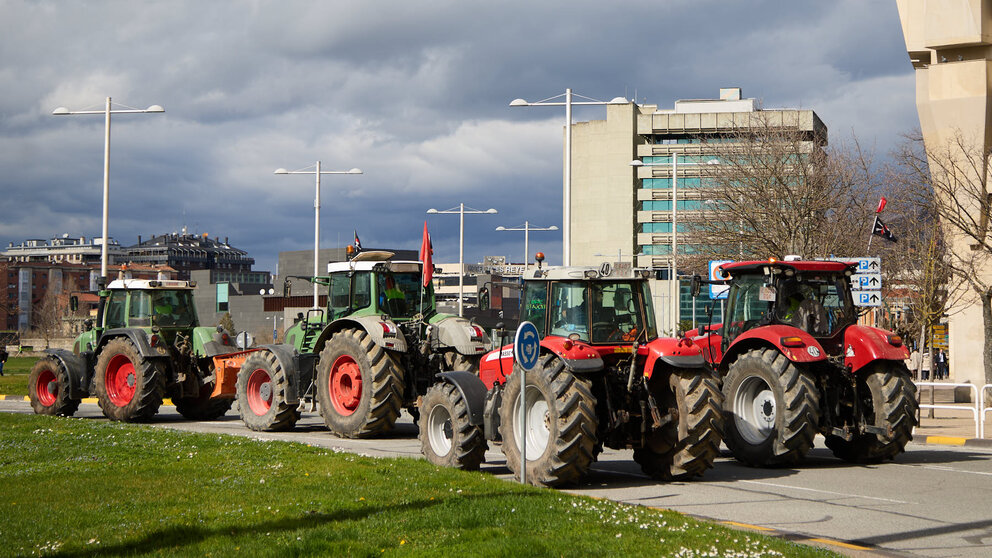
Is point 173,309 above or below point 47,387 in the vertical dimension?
above

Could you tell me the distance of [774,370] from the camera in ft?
45.9

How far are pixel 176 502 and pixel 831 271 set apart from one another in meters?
9.69

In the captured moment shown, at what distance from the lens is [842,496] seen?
11492 millimetres

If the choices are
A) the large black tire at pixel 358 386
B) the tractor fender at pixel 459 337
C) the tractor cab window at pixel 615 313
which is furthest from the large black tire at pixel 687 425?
the large black tire at pixel 358 386

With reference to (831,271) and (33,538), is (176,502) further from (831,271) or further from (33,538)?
(831,271)

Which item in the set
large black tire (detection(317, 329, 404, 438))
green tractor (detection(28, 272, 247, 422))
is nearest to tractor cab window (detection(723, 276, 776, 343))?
large black tire (detection(317, 329, 404, 438))

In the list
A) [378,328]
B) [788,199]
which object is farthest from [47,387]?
[788,199]

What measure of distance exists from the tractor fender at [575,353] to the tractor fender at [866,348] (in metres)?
4.30

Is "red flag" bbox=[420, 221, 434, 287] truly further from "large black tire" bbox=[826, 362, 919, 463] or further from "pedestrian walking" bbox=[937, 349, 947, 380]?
"pedestrian walking" bbox=[937, 349, 947, 380]

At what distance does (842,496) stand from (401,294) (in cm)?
956

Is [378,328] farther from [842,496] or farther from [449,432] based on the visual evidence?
[842,496]

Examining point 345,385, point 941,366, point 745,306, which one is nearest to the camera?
point 745,306

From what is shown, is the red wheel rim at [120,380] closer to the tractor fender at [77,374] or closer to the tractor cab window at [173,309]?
the tractor fender at [77,374]

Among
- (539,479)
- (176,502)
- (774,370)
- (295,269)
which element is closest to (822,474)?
(774,370)
